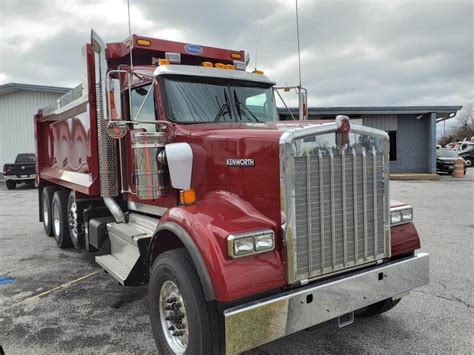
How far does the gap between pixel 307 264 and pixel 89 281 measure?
3.44 metres

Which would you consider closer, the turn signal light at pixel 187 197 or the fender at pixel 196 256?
the fender at pixel 196 256

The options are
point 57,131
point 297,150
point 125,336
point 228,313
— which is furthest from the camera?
point 57,131

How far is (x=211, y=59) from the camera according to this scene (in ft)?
17.5

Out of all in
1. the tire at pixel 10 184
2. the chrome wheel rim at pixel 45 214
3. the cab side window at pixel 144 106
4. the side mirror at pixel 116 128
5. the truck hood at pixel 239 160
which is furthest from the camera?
the tire at pixel 10 184

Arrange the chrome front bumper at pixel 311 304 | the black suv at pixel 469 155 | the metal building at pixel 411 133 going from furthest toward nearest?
the black suv at pixel 469 155 → the metal building at pixel 411 133 → the chrome front bumper at pixel 311 304

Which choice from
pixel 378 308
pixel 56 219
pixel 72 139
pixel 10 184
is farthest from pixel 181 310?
pixel 10 184

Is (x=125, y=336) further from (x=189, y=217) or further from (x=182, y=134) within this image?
(x=182, y=134)

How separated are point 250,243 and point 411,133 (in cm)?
2251

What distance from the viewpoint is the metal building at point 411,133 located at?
22359 millimetres

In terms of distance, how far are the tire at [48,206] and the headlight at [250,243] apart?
19.6 feet

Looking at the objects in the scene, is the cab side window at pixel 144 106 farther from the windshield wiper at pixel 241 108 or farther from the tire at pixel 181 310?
the tire at pixel 181 310

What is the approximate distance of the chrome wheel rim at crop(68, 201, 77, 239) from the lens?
6266 millimetres

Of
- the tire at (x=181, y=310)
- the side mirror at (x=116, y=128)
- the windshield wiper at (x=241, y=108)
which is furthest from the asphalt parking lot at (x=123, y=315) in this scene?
the windshield wiper at (x=241, y=108)

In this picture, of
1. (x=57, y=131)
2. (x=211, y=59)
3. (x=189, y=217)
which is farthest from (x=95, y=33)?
(x=57, y=131)
